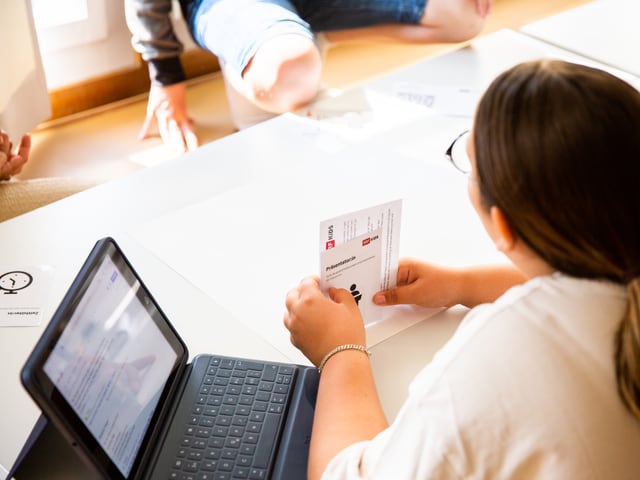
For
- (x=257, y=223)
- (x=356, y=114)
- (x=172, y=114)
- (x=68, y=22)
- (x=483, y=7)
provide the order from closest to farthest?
(x=257, y=223) → (x=356, y=114) → (x=483, y=7) → (x=172, y=114) → (x=68, y=22)

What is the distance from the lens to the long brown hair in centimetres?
68

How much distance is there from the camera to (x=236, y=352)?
1.09m

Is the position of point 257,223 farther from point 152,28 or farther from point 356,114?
point 152,28

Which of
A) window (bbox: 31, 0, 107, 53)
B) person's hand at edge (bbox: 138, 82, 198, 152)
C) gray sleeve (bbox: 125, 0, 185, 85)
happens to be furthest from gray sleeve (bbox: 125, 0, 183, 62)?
window (bbox: 31, 0, 107, 53)

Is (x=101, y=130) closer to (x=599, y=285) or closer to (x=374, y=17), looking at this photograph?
(x=374, y=17)

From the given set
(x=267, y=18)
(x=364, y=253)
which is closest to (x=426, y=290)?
(x=364, y=253)

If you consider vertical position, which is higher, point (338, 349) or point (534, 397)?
point (534, 397)

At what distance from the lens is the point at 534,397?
0.70 metres

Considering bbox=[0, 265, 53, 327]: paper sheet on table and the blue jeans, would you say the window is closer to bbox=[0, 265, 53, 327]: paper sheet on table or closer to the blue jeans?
the blue jeans

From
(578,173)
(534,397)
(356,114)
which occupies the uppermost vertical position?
(578,173)

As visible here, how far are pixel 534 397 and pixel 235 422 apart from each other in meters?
0.40

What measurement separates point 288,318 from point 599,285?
0.46 meters

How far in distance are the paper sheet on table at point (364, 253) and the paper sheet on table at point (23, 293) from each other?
43 cm

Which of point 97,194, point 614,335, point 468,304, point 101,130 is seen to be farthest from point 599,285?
point 101,130
